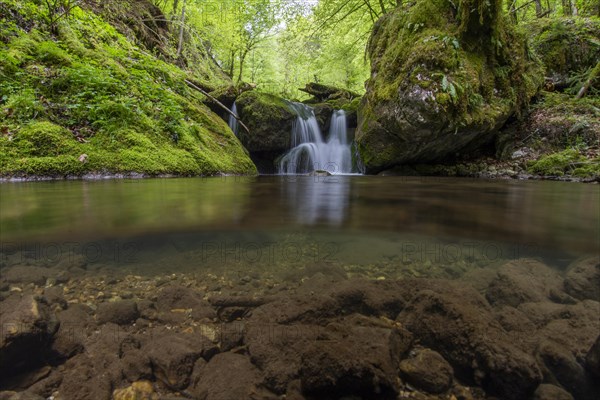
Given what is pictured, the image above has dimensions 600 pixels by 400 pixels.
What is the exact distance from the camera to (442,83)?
22.5 ft

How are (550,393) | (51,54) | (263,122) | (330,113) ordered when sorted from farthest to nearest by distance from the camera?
(330,113) < (263,122) < (51,54) < (550,393)

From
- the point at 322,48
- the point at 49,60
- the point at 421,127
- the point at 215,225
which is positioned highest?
the point at 322,48

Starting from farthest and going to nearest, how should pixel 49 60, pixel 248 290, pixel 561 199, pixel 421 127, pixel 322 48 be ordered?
pixel 322 48 → pixel 421 127 → pixel 49 60 → pixel 561 199 → pixel 248 290

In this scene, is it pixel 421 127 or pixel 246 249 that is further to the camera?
pixel 421 127

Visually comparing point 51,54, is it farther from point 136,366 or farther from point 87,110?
point 136,366

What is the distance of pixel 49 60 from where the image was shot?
5617mm

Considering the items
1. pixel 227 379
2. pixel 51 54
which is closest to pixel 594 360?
pixel 227 379

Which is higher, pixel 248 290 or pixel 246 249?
pixel 246 249

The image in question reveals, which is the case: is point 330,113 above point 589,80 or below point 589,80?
above

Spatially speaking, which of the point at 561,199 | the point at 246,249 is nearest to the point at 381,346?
the point at 246,249

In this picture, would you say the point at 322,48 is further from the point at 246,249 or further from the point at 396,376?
the point at 396,376

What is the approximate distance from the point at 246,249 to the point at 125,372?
1261 millimetres

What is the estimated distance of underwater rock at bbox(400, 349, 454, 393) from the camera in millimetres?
1396

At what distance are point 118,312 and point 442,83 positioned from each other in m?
7.40
